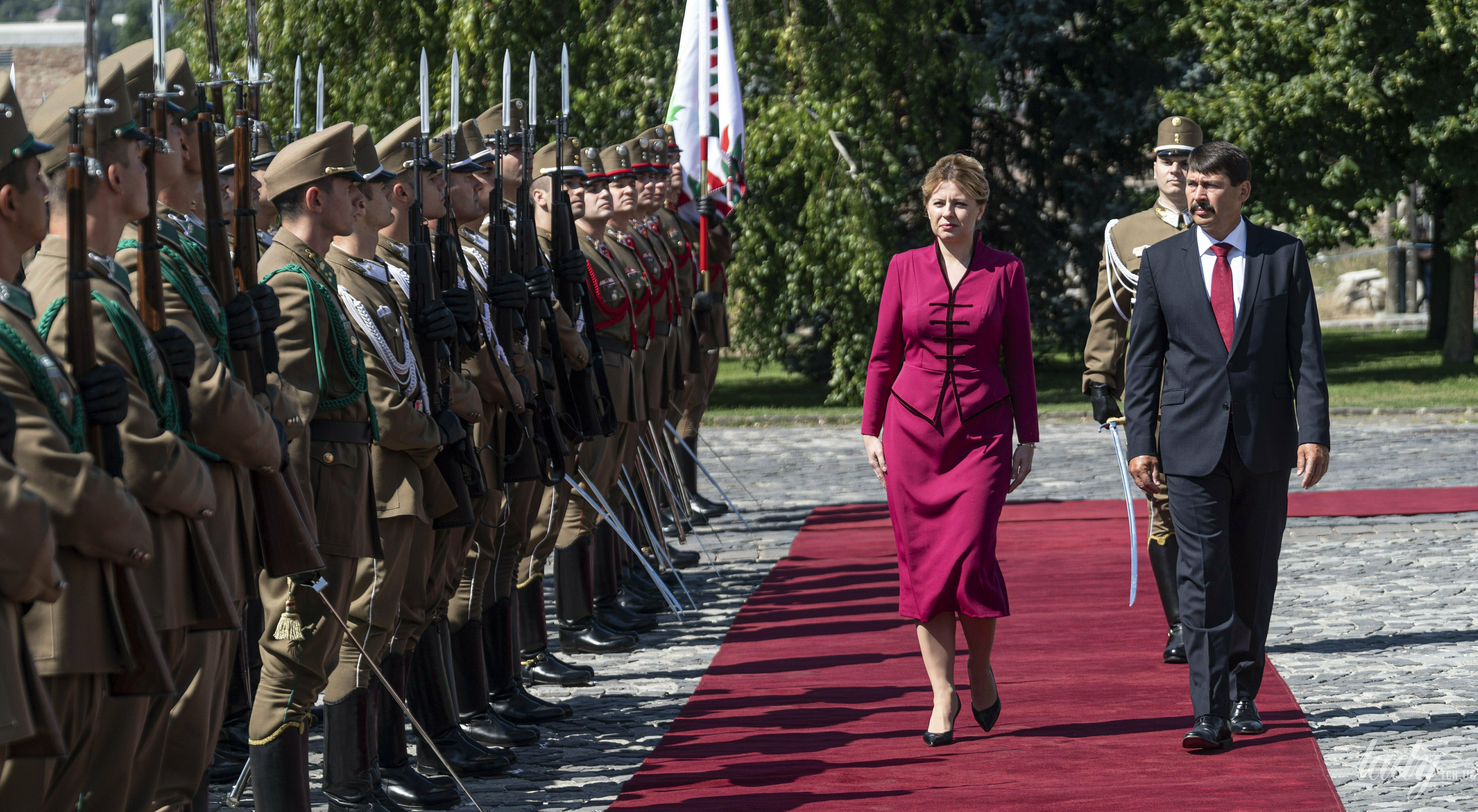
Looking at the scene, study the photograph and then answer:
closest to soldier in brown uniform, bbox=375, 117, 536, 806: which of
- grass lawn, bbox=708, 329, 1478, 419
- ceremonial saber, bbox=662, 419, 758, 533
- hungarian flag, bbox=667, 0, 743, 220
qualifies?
ceremonial saber, bbox=662, 419, 758, 533

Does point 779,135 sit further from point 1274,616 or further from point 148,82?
point 148,82

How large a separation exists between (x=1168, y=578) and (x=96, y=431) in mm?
5076

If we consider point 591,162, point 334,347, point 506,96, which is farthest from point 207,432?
point 591,162

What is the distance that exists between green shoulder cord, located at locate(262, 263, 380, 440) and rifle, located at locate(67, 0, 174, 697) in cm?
141

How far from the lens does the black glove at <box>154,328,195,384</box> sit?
384 centimetres

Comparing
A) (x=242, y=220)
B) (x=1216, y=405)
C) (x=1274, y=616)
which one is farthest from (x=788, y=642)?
(x=242, y=220)

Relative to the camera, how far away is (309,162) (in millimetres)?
5152

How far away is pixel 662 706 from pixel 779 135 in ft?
43.6

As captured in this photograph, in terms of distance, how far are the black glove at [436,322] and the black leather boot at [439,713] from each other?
0.93 metres

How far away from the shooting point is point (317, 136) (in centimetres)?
518

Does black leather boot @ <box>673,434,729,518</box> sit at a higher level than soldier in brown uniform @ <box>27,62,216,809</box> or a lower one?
lower

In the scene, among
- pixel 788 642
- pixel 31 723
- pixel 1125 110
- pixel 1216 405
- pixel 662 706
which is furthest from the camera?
pixel 1125 110

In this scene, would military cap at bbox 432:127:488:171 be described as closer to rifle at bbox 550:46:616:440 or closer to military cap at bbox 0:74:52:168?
rifle at bbox 550:46:616:440

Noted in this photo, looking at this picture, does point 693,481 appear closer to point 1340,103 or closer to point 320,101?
point 320,101
